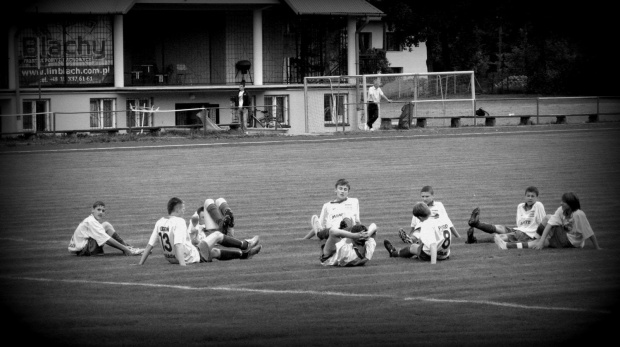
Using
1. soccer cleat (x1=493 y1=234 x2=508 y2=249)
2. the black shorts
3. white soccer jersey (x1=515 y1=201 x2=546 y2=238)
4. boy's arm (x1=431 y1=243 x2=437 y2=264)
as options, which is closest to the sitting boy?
boy's arm (x1=431 y1=243 x2=437 y2=264)

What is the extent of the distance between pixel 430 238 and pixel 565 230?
6.82 feet

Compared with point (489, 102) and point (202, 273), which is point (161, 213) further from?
point (489, 102)

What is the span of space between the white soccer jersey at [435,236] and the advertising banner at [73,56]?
1215 inches

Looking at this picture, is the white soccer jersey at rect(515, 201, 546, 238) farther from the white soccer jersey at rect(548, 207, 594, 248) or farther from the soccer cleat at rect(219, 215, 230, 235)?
the soccer cleat at rect(219, 215, 230, 235)

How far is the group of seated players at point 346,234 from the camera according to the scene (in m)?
11.5

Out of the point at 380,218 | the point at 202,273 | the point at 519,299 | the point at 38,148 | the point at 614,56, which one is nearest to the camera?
the point at 614,56

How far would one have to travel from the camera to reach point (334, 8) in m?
45.8

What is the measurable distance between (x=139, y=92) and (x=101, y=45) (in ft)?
8.93

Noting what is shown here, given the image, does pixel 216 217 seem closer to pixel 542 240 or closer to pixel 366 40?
pixel 542 240

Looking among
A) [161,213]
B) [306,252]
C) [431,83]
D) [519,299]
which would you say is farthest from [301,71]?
[519,299]

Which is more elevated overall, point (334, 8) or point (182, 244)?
point (334, 8)

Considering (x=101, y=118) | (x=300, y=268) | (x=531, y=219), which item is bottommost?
(x=300, y=268)

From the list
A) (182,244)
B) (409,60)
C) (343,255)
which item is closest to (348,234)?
(343,255)

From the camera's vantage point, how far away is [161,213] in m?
18.0
